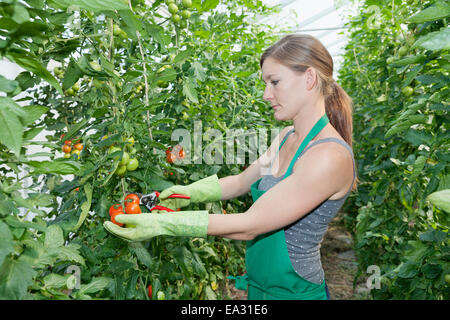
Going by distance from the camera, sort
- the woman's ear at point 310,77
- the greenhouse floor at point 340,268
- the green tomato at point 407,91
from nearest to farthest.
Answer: the woman's ear at point 310,77 → the green tomato at point 407,91 → the greenhouse floor at point 340,268

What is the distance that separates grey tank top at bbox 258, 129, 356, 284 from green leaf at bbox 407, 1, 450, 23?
594 millimetres

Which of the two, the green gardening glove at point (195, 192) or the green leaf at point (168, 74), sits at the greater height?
the green leaf at point (168, 74)

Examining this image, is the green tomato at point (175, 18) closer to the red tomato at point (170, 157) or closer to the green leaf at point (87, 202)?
the red tomato at point (170, 157)

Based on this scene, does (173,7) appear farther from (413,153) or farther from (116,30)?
(413,153)

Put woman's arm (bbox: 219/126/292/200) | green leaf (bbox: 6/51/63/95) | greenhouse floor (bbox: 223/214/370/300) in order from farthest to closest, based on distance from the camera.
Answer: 1. greenhouse floor (bbox: 223/214/370/300)
2. woman's arm (bbox: 219/126/292/200)
3. green leaf (bbox: 6/51/63/95)

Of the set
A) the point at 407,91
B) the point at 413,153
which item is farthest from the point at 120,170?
the point at 413,153

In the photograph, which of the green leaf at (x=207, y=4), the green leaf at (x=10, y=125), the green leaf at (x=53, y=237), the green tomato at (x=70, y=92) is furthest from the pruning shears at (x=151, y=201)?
the green leaf at (x=207, y=4)

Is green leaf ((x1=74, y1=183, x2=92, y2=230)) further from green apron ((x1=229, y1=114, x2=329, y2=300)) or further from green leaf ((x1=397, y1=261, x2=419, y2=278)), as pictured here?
green leaf ((x1=397, y1=261, x2=419, y2=278))

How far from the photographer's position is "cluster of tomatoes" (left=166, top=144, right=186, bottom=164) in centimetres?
134

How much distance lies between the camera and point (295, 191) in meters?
0.97

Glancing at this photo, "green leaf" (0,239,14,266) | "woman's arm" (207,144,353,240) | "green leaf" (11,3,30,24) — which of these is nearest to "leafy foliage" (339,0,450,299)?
"woman's arm" (207,144,353,240)

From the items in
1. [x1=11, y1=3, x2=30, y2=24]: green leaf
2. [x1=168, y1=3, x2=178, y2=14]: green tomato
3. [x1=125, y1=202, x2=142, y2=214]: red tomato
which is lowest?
[x1=125, y1=202, x2=142, y2=214]: red tomato

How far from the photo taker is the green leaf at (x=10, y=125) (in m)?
0.46
